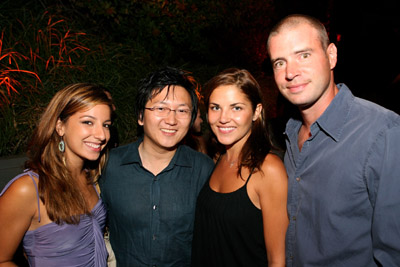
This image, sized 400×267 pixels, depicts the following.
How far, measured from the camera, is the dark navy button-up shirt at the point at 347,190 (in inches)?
54.2

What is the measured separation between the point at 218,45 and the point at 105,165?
27.3 ft

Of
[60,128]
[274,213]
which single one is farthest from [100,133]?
[274,213]

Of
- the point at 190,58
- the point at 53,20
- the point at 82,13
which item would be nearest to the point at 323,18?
the point at 190,58

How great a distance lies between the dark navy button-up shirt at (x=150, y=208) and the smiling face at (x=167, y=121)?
0.20 meters

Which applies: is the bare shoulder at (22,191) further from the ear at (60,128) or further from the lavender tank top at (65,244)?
the ear at (60,128)

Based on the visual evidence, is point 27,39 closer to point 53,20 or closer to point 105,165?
point 53,20

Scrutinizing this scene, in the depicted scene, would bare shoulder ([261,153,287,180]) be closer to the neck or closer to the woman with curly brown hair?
the neck

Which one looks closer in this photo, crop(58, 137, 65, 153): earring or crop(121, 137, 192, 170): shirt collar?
crop(58, 137, 65, 153): earring

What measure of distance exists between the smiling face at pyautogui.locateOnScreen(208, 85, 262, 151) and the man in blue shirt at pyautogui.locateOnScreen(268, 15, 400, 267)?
397mm

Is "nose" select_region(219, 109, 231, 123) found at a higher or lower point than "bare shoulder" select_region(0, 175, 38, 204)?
higher

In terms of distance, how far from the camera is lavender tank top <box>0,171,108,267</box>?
193 centimetres

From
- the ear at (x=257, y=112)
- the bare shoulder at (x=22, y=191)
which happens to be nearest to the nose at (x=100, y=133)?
the bare shoulder at (x=22, y=191)

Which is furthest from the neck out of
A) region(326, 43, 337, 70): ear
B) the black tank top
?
region(326, 43, 337, 70): ear

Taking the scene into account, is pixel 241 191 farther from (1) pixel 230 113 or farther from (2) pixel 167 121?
(2) pixel 167 121
